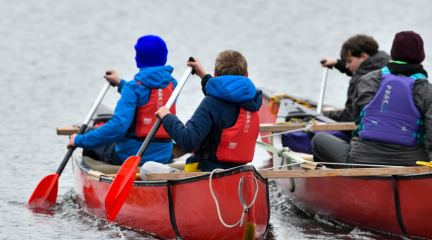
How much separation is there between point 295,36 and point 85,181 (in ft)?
55.3

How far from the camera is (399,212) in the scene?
5.29 meters

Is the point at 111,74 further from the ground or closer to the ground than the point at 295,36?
closer to the ground

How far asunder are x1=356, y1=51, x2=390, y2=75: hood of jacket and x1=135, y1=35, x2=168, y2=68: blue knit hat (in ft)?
8.01

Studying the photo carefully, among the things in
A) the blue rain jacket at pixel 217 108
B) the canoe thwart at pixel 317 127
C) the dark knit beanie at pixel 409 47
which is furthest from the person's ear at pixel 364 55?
the blue rain jacket at pixel 217 108

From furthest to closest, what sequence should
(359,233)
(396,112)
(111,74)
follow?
(111,74)
(359,233)
(396,112)

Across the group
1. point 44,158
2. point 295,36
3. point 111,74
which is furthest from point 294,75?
point 111,74

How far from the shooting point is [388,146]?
5344 millimetres

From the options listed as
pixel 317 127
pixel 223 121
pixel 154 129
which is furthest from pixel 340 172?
pixel 317 127

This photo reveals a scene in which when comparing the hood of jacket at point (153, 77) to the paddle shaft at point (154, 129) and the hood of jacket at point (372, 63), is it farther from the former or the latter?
the hood of jacket at point (372, 63)

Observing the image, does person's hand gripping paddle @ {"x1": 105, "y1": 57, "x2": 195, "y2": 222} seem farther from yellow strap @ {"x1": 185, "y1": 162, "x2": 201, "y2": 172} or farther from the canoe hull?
the canoe hull

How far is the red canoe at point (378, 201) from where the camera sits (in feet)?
16.7

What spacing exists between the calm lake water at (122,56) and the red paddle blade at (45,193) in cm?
13

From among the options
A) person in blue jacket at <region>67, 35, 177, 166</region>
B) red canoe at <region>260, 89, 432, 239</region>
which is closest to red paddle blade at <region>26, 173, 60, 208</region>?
person in blue jacket at <region>67, 35, 177, 166</region>

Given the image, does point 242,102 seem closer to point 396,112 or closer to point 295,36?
point 396,112
